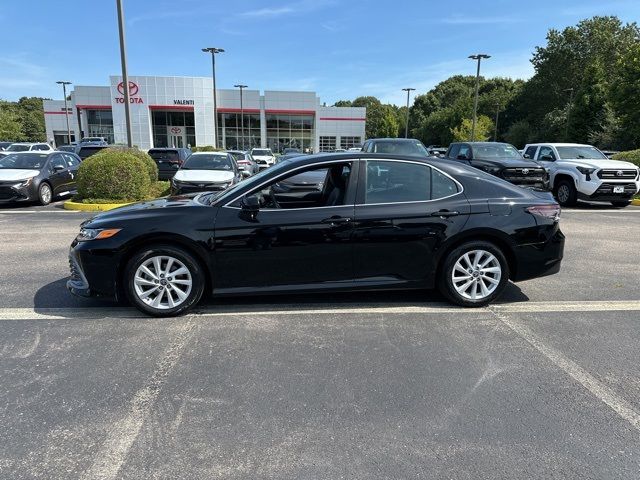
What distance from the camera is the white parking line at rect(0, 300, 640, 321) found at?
467cm

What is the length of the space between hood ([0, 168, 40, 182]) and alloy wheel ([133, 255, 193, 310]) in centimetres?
1026

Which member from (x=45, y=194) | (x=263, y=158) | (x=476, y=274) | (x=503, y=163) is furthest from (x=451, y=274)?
(x=263, y=158)

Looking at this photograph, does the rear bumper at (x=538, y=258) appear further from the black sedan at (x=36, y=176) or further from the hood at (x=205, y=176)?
the black sedan at (x=36, y=176)

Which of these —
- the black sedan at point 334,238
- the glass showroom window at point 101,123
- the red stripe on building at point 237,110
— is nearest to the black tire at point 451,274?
the black sedan at point 334,238

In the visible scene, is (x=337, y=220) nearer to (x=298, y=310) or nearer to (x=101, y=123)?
(x=298, y=310)

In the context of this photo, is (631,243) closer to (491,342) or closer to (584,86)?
(491,342)

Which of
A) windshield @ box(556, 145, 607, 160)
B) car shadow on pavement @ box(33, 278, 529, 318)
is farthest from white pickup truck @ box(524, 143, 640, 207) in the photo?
car shadow on pavement @ box(33, 278, 529, 318)

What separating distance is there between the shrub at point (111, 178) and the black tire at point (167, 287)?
9.29m

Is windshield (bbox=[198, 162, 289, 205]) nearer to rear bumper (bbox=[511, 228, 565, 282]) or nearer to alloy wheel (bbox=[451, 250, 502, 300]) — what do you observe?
alloy wheel (bbox=[451, 250, 502, 300])

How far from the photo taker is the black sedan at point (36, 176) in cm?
1230

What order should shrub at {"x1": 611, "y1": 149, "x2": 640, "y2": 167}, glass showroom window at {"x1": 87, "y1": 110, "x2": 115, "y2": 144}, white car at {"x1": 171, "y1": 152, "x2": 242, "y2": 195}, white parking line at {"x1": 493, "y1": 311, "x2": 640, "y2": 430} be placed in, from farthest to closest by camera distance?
glass showroom window at {"x1": 87, "y1": 110, "x2": 115, "y2": 144} < shrub at {"x1": 611, "y1": 149, "x2": 640, "y2": 167} < white car at {"x1": 171, "y1": 152, "x2": 242, "y2": 195} < white parking line at {"x1": 493, "y1": 311, "x2": 640, "y2": 430}

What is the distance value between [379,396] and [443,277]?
199 centimetres

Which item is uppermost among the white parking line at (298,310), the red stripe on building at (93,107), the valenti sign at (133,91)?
the valenti sign at (133,91)

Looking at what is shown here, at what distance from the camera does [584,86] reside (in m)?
50.9
